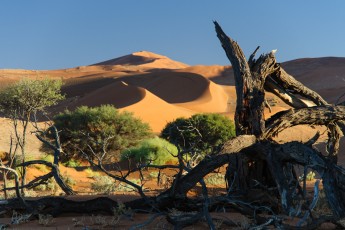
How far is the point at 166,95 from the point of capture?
199 feet

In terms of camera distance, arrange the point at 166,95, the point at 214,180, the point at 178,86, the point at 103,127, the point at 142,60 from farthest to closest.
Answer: the point at 142,60, the point at 178,86, the point at 166,95, the point at 103,127, the point at 214,180

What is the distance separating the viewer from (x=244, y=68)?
6672mm

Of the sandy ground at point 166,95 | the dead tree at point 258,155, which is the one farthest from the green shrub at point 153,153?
the dead tree at point 258,155

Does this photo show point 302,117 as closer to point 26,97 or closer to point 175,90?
point 26,97

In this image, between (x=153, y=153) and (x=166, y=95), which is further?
(x=166, y=95)

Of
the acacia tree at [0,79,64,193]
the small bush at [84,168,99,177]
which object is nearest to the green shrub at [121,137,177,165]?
the small bush at [84,168,99,177]

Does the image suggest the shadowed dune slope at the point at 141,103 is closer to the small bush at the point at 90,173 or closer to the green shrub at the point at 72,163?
the green shrub at the point at 72,163

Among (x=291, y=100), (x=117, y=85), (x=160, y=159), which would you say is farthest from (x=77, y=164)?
(x=117, y=85)

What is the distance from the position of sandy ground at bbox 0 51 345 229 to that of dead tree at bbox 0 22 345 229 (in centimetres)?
35

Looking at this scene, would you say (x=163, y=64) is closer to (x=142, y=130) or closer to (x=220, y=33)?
(x=142, y=130)

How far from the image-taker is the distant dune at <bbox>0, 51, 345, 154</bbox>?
38.7m

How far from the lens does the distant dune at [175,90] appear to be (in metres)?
38.7

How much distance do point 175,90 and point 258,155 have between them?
5536cm

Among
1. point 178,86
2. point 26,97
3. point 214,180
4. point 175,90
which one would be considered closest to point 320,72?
point 178,86
